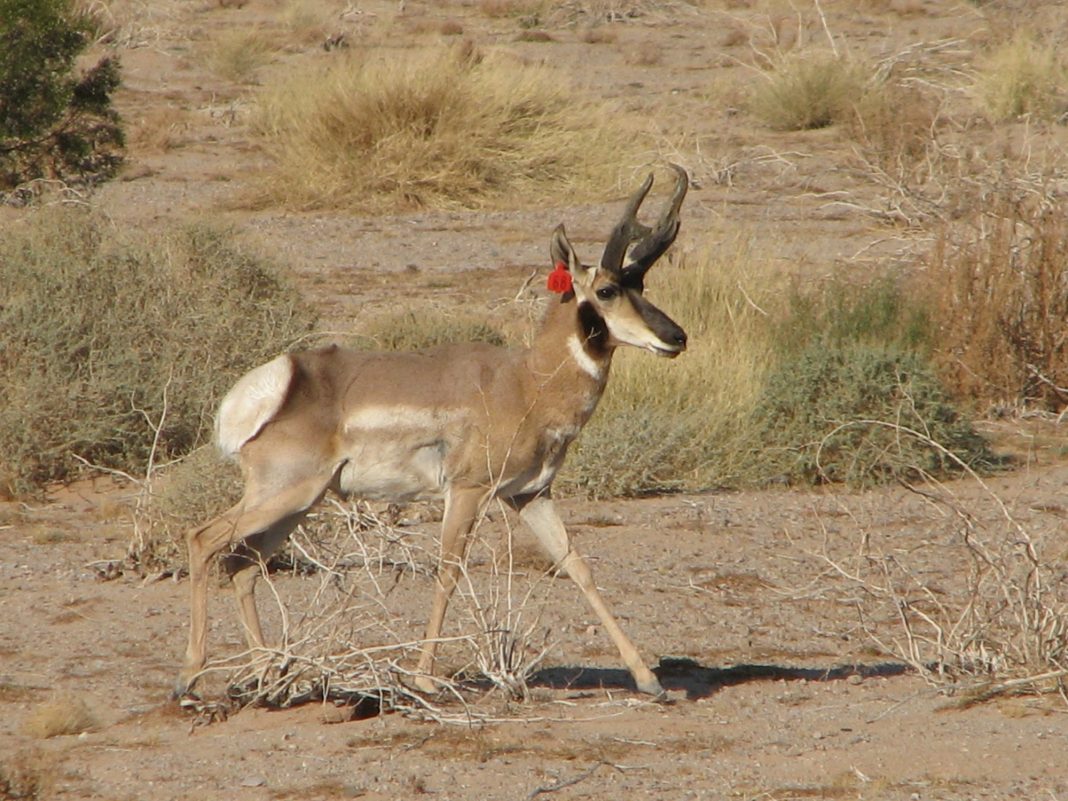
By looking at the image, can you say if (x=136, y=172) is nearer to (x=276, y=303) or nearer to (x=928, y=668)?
(x=276, y=303)

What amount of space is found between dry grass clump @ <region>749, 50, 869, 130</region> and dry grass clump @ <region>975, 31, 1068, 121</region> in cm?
187

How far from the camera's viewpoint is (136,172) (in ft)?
72.2

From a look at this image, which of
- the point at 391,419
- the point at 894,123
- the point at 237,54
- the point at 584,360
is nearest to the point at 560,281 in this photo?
the point at 584,360

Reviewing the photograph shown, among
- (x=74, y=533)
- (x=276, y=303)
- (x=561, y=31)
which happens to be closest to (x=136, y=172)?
(x=276, y=303)

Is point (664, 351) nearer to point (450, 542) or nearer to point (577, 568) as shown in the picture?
point (577, 568)

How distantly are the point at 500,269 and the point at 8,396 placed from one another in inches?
274

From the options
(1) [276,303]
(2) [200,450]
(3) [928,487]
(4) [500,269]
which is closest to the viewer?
(2) [200,450]

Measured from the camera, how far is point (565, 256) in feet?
23.3

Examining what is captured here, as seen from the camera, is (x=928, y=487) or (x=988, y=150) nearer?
(x=928, y=487)

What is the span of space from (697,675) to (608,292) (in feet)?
5.82

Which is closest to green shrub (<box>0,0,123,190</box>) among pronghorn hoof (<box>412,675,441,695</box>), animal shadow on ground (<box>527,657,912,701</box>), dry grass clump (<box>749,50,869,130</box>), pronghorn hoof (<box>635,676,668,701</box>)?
animal shadow on ground (<box>527,657,912,701</box>)

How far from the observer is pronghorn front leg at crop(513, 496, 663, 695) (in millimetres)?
6941

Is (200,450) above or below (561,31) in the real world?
above

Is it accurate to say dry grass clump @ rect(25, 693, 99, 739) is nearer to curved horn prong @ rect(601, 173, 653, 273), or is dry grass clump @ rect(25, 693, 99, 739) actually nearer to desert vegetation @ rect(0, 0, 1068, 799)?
desert vegetation @ rect(0, 0, 1068, 799)
